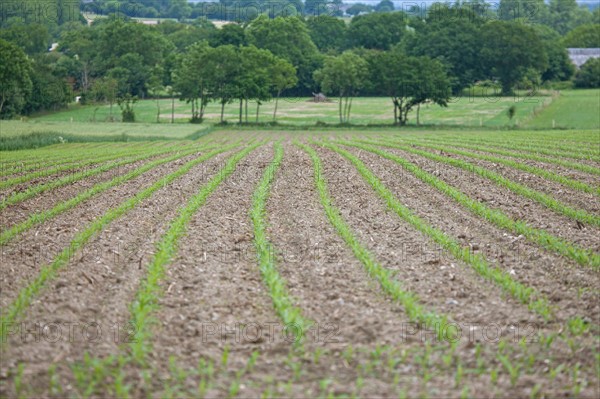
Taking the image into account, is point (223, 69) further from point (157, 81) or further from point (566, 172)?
point (566, 172)

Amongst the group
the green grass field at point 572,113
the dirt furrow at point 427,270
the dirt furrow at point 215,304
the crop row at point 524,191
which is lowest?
the dirt furrow at point 215,304

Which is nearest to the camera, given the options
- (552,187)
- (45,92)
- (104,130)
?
(552,187)

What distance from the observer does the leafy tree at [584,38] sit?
15838 cm

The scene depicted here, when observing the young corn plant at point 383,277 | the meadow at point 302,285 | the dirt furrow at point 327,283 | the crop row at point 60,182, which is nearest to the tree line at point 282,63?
the crop row at point 60,182

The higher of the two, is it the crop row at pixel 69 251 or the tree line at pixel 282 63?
the tree line at pixel 282 63

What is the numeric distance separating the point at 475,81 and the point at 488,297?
320 feet

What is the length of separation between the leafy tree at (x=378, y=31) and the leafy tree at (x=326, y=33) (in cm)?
214

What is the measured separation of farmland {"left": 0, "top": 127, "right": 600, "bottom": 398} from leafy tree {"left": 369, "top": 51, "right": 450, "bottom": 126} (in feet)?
187

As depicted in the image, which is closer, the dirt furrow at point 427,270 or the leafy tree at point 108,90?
the dirt furrow at point 427,270

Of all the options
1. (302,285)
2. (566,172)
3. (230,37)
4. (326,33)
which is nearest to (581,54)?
(326,33)

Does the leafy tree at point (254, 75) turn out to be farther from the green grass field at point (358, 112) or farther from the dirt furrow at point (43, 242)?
the dirt furrow at point (43, 242)

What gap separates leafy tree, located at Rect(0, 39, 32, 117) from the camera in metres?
75.9

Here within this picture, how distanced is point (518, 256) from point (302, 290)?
4.66 meters

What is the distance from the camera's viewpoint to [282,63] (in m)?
92.0
